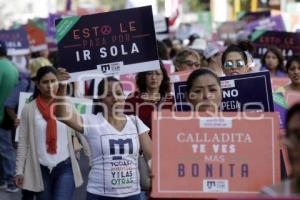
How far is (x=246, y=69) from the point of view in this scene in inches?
371

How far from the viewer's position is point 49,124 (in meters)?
8.32

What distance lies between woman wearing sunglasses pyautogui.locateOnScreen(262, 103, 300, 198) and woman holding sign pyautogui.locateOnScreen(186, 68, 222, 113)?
222 cm

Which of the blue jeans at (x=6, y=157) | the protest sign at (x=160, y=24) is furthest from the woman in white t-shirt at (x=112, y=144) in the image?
the protest sign at (x=160, y=24)

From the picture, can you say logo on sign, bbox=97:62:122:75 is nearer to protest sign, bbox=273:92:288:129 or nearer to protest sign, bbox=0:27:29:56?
protest sign, bbox=273:92:288:129

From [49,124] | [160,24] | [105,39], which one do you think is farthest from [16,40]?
[105,39]

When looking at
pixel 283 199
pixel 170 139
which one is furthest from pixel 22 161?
pixel 283 199

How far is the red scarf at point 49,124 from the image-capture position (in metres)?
8.24

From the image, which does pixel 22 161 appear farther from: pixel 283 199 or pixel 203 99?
pixel 283 199

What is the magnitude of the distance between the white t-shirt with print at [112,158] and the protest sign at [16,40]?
12814mm

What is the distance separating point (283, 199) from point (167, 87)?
5077mm

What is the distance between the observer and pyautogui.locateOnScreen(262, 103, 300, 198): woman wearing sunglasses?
154 inches

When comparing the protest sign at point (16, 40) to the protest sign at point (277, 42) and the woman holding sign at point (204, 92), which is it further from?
the woman holding sign at point (204, 92)

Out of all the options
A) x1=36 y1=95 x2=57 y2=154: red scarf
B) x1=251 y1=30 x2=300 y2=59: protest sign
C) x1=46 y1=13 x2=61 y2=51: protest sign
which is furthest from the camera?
x1=46 y1=13 x2=61 y2=51: protest sign

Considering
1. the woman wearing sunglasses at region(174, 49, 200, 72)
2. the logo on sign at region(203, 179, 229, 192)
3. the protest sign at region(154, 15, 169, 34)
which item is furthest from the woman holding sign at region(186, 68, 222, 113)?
the protest sign at region(154, 15, 169, 34)
